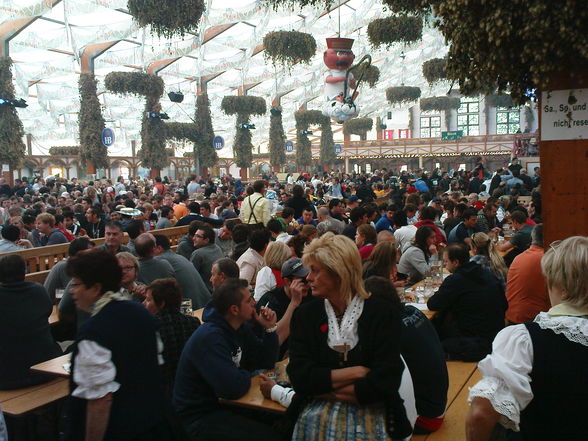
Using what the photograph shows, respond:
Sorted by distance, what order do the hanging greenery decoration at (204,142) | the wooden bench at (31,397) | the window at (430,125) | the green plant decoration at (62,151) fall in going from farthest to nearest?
→ the window at (430,125)
the green plant decoration at (62,151)
the hanging greenery decoration at (204,142)
the wooden bench at (31,397)

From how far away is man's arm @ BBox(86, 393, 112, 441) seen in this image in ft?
6.66

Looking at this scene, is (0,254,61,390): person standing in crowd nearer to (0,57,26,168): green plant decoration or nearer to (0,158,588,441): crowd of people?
(0,158,588,441): crowd of people

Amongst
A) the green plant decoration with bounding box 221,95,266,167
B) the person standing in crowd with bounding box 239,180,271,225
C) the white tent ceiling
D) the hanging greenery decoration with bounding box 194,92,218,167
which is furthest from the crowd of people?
the green plant decoration with bounding box 221,95,266,167

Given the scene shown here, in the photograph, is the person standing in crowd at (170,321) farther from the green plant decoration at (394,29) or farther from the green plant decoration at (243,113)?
the green plant decoration at (243,113)

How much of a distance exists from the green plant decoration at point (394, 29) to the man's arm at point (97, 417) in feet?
34.1

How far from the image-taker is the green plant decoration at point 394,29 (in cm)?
1120

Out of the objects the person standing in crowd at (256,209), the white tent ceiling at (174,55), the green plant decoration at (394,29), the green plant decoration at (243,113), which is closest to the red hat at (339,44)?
the white tent ceiling at (174,55)

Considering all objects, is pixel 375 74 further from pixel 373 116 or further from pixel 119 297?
pixel 373 116

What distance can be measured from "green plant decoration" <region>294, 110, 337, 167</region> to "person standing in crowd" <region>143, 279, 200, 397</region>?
26.9 metres

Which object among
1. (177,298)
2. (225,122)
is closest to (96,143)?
(177,298)

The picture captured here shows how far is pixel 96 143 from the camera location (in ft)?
57.7

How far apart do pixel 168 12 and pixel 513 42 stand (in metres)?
8.23

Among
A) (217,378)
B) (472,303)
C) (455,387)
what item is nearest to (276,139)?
(472,303)

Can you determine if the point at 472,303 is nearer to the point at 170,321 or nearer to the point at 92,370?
the point at 170,321
